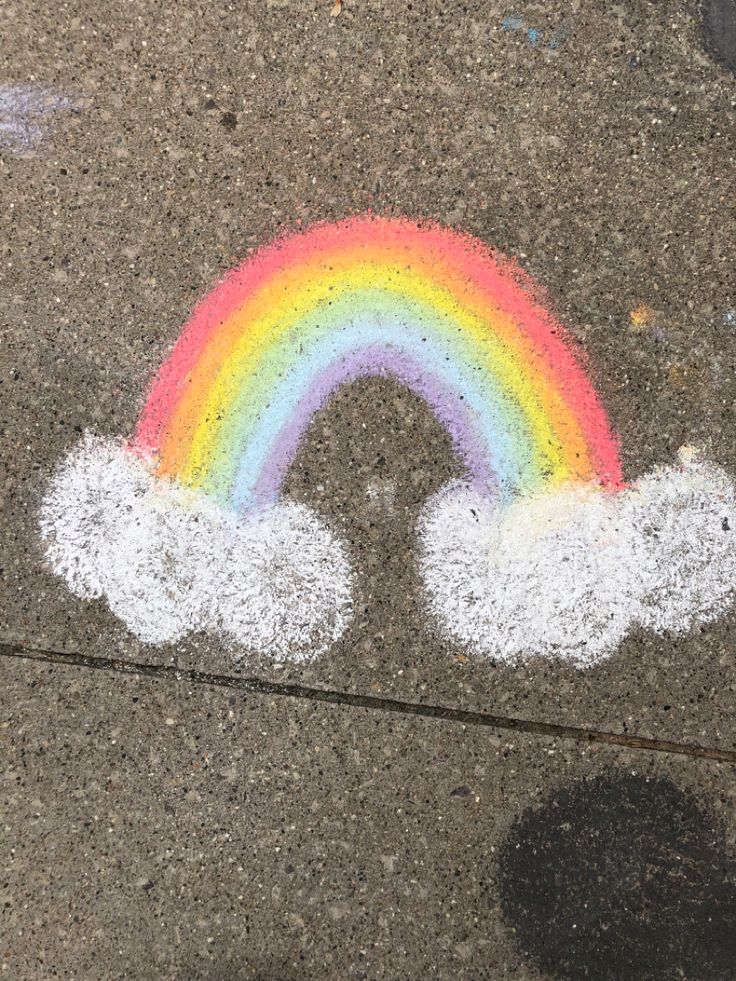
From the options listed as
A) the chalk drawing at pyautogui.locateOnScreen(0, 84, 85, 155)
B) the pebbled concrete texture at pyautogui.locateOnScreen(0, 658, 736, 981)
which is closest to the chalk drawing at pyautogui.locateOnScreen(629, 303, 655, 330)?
the pebbled concrete texture at pyautogui.locateOnScreen(0, 658, 736, 981)

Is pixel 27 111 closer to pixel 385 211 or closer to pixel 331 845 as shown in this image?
pixel 385 211

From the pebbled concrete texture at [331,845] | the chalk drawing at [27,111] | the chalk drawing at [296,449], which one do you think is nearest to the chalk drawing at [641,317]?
the chalk drawing at [296,449]

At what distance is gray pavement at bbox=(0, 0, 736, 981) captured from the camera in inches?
73.8

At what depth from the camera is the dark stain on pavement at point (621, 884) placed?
1864mm

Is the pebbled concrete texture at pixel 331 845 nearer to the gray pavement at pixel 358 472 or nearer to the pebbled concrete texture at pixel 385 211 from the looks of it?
the gray pavement at pixel 358 472

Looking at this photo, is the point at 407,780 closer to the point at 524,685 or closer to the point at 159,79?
Result: the point at 524,685

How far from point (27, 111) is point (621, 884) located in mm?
3128

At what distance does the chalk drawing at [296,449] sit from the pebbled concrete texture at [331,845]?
1.07ft

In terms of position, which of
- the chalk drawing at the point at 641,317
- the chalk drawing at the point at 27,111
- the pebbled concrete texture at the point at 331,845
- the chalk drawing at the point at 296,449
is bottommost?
the pebbled concrete texture at the point at 331,845

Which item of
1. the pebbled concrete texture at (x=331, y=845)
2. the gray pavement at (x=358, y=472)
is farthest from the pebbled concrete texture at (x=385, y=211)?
the pebbled concrete texture at (x=331, y=845)

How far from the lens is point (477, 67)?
188cm

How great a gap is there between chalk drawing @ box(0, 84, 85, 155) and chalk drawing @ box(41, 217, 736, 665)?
77 cm

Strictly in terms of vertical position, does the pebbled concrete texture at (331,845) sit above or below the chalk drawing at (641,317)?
below

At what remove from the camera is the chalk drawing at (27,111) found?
1901 millimetres
